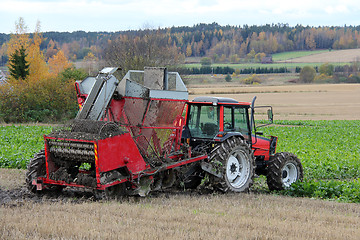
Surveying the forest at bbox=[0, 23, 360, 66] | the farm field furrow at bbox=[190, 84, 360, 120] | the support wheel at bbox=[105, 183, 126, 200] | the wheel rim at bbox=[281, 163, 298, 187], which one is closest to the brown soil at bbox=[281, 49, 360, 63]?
the forest at bbox=[0, 23, 360, 66]

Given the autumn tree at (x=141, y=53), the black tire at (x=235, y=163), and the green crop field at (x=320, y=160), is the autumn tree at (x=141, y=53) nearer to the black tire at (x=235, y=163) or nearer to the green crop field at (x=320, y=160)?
the green crop field at (x=320, y=160)

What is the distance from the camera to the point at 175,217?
8.04 meters

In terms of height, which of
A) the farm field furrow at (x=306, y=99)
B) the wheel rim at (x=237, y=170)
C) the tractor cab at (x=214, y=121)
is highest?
the tractor cab at (x=214, y=121)

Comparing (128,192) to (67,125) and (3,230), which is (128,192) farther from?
(3,230)

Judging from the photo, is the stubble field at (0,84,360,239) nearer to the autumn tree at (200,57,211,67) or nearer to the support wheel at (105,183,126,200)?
the support wheel at (105,183,126,200)

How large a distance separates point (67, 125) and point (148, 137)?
1.74 m

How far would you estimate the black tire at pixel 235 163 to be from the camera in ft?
36.1

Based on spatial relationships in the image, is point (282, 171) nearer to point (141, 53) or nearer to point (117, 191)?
point (117, 191)

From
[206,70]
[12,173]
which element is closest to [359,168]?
[12,173]

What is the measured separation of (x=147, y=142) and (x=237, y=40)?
148572 mm

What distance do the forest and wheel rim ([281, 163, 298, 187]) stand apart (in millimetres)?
121345

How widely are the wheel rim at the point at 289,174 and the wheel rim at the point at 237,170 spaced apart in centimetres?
169

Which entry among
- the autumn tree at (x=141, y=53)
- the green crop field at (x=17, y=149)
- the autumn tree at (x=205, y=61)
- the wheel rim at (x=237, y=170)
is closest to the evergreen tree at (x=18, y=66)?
the autumn tree at (x=141, y=53)

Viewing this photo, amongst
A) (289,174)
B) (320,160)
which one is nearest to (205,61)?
(320,160)
